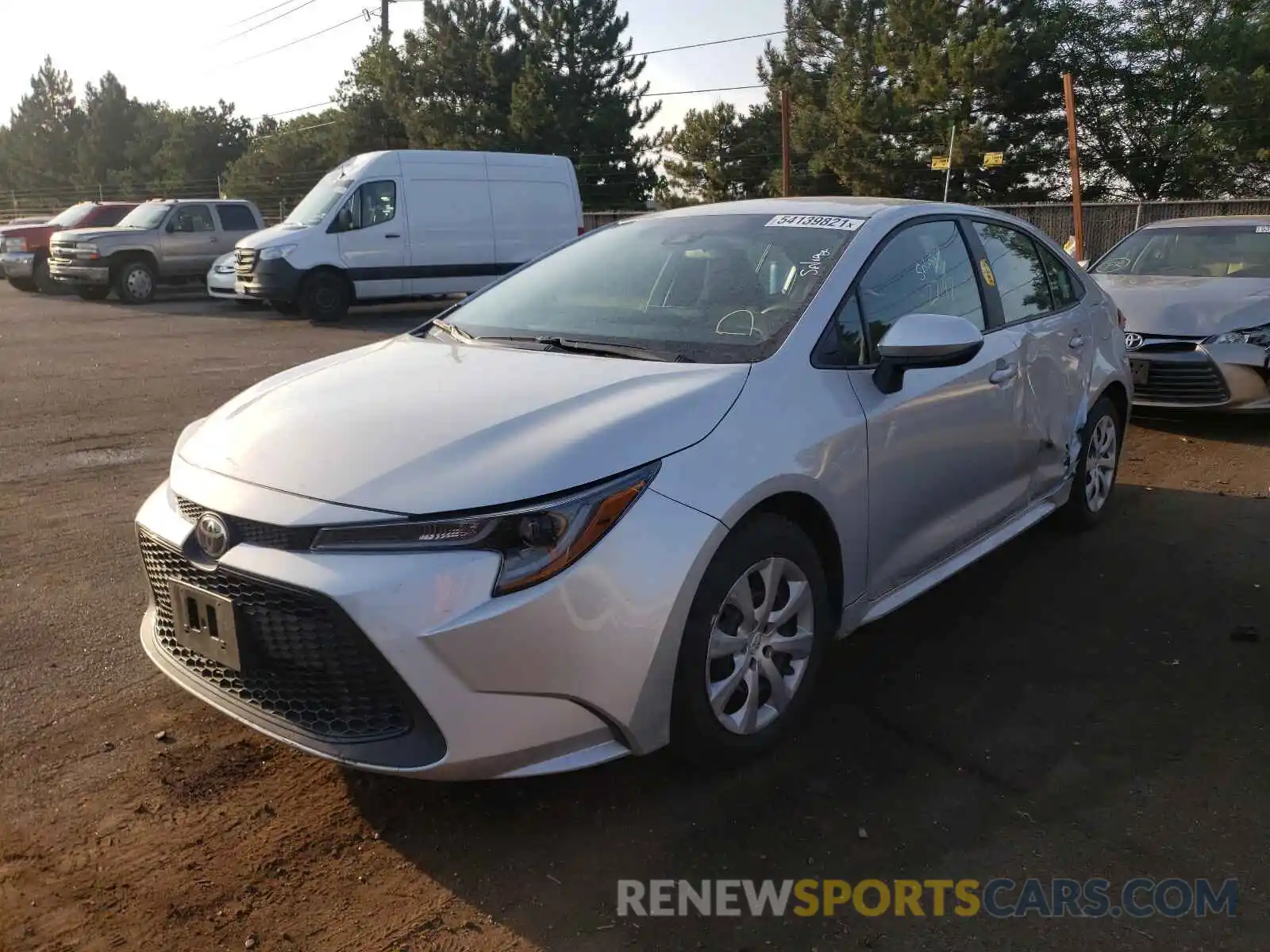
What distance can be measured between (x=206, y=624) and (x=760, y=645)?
1.46 meters

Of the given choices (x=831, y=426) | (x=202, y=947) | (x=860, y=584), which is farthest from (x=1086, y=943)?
(x=202, y=947)

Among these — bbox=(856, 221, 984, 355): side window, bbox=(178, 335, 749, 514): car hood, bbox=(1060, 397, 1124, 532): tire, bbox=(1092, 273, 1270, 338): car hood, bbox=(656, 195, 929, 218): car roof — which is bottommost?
bbox=(1060, 397, 1124, 532): tire

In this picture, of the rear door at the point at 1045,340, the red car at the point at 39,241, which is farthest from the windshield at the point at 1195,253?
the red car at the point at 39,241

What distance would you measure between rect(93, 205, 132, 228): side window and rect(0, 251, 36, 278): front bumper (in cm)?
143

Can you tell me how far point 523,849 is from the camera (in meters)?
2.75

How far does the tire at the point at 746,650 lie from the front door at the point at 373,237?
46.8ft

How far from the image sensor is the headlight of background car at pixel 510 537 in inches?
98.5

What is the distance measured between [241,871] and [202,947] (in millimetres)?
274

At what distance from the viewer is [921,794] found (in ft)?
9.84

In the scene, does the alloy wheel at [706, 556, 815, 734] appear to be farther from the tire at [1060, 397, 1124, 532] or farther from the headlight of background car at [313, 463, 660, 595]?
the tire at [1060, 397, 1124, 532]

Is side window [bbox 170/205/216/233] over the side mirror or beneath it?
over

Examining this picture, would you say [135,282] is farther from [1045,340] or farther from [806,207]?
[1045,340]

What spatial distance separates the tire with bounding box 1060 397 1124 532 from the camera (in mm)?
5133

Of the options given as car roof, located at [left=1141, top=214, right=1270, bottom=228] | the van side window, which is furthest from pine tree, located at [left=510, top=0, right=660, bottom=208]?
car roof, located at [left=1141, top=214, right=1270, bottom=228]
